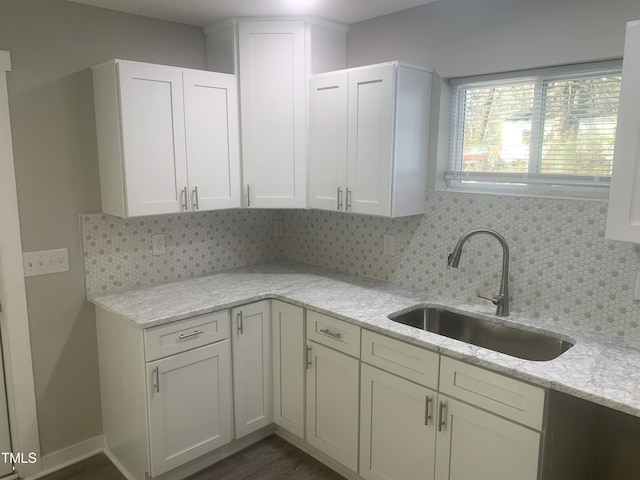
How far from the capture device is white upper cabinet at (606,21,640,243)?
1.55 meters

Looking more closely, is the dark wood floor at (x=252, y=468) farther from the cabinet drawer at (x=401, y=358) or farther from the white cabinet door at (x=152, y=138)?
the white cabinet door at (x=152, y=138)

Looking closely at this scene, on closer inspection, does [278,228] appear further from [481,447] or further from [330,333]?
[481,447]

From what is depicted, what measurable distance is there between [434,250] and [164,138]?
1525mm

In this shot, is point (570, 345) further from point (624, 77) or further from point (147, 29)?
point (147, 29)

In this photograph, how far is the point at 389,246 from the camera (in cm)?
278

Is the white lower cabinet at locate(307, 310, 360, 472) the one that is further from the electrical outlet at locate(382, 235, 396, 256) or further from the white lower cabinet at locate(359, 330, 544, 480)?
the electrical outlet at locate(382, 235, 396, 256)

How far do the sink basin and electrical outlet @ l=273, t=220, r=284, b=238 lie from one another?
1.31m

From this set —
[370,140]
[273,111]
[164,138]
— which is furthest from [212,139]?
[370,140]

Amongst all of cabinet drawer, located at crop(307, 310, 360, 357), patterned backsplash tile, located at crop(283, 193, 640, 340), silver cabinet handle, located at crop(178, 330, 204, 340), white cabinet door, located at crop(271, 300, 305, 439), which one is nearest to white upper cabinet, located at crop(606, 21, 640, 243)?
patterned backsplash tile, located at crop(283, 193, 640, 340)

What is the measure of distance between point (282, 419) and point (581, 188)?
6.36 ft

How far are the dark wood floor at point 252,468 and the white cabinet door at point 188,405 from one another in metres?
0.14

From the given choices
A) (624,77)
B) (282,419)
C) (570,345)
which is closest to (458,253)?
(570,345)

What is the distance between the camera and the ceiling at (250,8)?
7.81 ft

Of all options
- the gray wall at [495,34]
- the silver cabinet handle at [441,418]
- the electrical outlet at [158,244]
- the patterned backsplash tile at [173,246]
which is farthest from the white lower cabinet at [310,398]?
the gray wall at [495,34]
